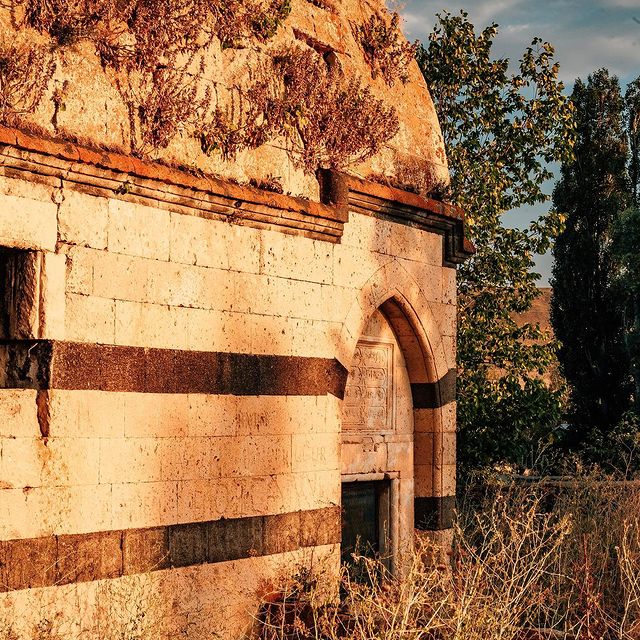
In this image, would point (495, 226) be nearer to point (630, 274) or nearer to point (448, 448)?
point (448, 448)

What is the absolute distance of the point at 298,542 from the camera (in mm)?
7703

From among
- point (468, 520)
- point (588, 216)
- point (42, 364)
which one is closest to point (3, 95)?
point (42, 364)

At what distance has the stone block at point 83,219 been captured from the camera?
614 cm

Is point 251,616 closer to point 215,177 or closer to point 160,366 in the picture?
point 160,366

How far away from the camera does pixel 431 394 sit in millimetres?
9242

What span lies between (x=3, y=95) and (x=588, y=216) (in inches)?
891

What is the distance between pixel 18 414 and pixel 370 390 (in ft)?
12.0

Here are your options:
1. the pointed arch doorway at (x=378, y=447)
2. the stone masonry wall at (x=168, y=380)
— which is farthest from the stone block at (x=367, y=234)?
the pointed arch doorway at (x=378, y=447)

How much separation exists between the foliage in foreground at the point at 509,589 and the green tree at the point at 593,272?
43.6 ft

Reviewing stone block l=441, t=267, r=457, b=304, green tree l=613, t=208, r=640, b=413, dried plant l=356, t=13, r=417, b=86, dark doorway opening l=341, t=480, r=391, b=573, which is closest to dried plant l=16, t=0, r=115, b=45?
dried plant l=356, t=13, r=417, b=86

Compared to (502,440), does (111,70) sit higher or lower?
higher

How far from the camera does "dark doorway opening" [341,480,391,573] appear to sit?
869 cm

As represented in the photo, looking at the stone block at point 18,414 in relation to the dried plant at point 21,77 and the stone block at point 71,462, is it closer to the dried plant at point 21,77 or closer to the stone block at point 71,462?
the stone block at point 71,462

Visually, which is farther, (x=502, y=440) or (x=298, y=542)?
(x=502, y=440)
